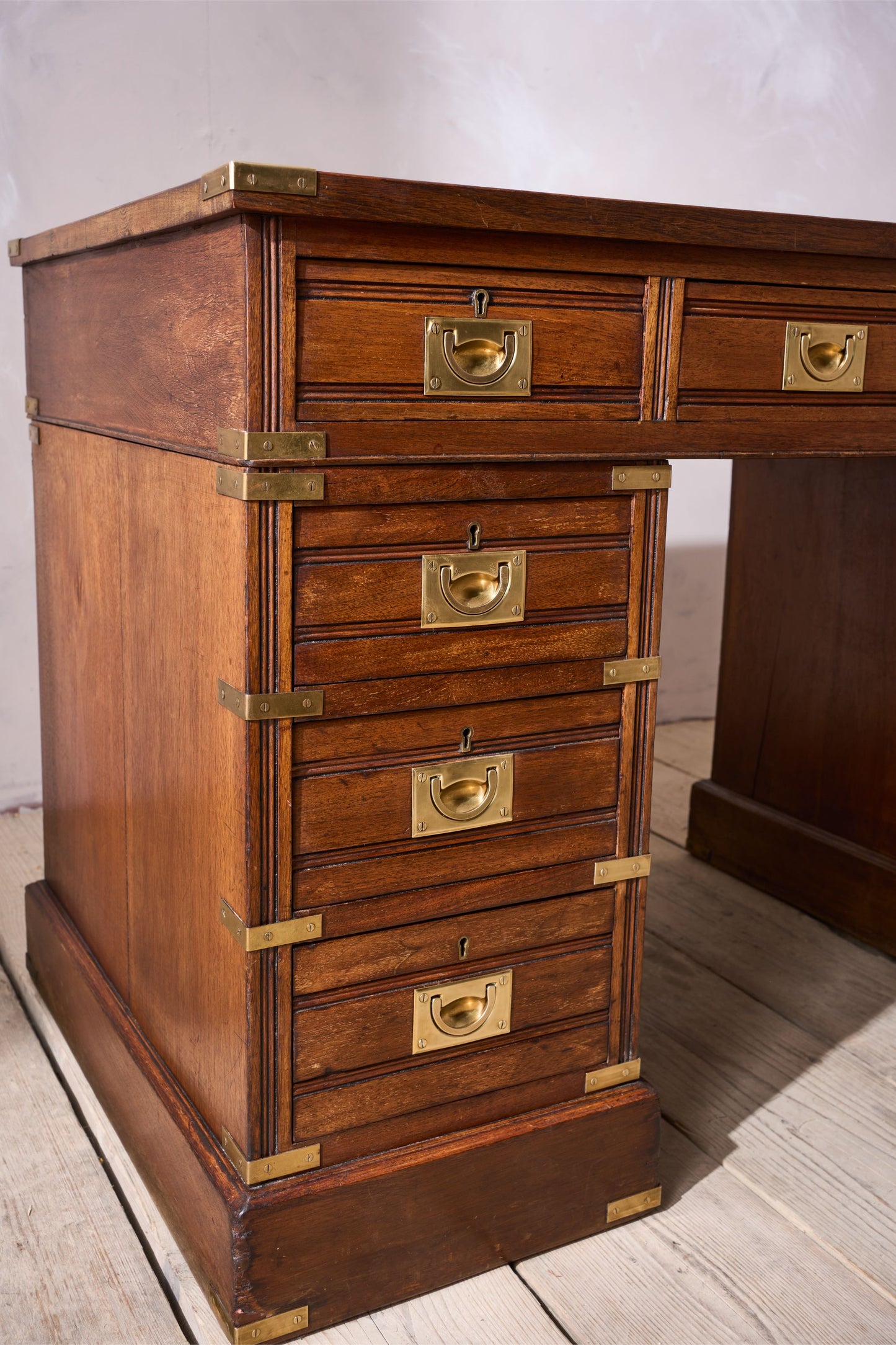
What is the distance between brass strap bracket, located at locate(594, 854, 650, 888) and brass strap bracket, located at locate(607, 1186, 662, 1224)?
343mm

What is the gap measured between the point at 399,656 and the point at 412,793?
0.13 meters

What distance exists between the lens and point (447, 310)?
1.09 m

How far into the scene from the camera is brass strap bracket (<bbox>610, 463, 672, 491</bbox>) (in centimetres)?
122

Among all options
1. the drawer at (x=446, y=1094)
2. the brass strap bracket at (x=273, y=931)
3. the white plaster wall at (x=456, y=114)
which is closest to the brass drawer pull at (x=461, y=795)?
the brass strap bracket at (x=273, y=931)

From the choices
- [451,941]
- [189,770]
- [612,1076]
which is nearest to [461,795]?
[451,941]

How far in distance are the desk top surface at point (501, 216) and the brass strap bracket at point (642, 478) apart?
206 millimetres

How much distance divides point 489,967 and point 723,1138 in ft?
1.57

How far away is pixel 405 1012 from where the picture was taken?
1.21m

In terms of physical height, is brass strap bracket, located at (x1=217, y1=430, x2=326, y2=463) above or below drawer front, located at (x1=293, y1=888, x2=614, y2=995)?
above

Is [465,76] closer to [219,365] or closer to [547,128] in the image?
[547,128]

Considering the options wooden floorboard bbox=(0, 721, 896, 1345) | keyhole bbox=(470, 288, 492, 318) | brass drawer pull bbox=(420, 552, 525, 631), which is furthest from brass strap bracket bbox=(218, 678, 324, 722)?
wooden floorboard bbox=(0, 721, 896, 1345)

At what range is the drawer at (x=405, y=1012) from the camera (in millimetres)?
1164

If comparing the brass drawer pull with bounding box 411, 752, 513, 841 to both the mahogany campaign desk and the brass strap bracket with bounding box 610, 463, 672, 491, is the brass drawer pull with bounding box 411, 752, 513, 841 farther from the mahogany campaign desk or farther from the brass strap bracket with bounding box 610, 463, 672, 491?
the brass strap bracket with bounding box 610, 463, 672, 491

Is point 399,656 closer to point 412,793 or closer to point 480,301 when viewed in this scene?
point 412,793
